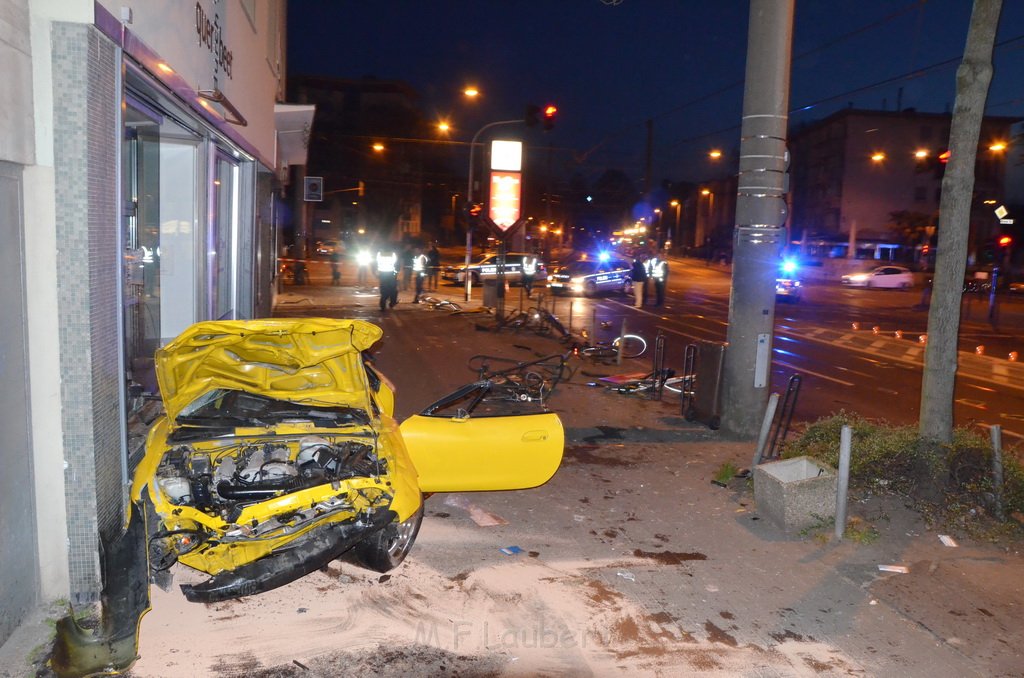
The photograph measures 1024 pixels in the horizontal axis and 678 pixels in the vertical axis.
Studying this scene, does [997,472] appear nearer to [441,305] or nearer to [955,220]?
[955,220]

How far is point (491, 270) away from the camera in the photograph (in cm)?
3462

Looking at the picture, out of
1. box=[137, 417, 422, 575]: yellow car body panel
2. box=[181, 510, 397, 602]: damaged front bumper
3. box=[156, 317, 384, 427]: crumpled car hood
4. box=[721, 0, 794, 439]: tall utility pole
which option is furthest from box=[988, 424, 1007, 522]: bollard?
box=[156, 317, 384, 427]: crumpled car hood

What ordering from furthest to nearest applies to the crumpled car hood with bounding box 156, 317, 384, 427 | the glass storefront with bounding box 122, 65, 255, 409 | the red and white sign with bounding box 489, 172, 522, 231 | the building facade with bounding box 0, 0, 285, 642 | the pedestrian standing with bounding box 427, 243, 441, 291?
the pedestrian standing with bounding box 427, 243, 441, 291
the red and white sign with bounding box 489, 172, 522, 231
the glass storefront with bounding box 122, 65, 255, 409
the crumpled car hood with bounding box 156, 317, 384, 427
the building facade with bounding box 0, 0, 285, 642

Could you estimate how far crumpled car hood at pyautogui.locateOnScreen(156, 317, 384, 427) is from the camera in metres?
4.92

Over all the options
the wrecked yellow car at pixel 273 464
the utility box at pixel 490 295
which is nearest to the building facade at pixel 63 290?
the wrecked yellow car at pixel 273 464

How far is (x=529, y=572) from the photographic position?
556 centimetres

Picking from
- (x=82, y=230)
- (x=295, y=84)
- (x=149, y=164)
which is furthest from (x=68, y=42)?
(x=295, y=84)

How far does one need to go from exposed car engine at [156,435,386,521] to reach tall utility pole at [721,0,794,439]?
5601 mm

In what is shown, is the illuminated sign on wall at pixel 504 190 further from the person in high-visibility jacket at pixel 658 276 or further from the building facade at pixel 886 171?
the building facade at pixel 886 171

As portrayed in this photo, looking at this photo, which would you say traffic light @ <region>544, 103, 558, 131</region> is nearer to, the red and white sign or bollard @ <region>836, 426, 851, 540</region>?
the red and white sign

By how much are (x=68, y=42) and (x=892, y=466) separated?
23.3 ft

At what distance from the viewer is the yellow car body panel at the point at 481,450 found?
574 centimetres

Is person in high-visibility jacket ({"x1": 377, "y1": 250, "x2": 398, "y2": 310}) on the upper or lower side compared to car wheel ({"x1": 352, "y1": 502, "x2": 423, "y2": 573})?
upper

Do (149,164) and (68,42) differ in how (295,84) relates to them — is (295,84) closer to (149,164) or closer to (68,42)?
(149,164)
